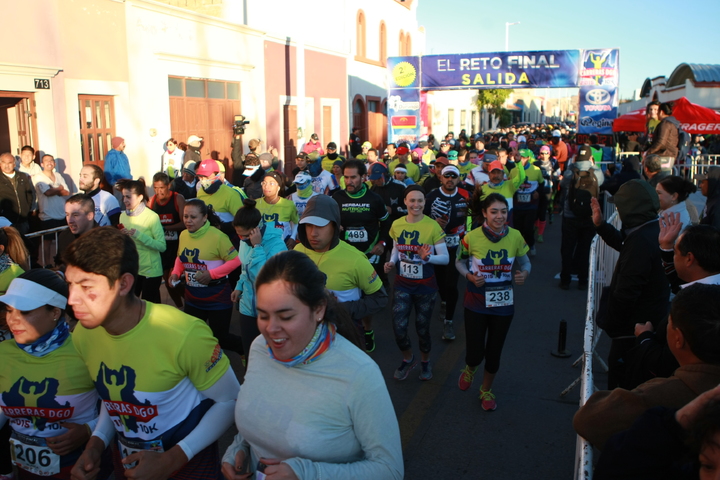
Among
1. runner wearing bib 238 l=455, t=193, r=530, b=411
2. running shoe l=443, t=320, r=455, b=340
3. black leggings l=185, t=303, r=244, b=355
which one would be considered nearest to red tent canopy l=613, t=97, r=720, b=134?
running shoe l=443, t=320, r=455, b=340

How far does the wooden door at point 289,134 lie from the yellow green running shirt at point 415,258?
15.0 metres

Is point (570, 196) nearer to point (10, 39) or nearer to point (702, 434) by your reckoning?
point (702, 434)

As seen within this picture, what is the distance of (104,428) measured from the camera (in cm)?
268

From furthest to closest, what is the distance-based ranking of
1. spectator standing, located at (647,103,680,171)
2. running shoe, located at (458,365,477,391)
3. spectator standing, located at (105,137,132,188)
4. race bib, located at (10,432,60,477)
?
spectator standing, located at (105,137,132,188)
spectator standing, located at (647,103,680,171)
running shoe, located at (458,365,477,391)
race bib, located at (10,432,60,477)

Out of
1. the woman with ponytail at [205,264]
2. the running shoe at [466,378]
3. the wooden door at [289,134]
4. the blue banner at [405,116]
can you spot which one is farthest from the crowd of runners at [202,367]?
the blue banner at [405,116]

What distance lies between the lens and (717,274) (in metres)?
3.24

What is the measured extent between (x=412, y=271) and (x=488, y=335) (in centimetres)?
99

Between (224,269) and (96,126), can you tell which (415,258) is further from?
(96,126)

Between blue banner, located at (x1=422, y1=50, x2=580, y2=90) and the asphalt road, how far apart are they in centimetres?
1518

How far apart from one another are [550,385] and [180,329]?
421 centimetres

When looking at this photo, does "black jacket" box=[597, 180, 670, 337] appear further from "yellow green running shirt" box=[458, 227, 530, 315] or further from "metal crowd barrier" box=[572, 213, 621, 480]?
"yellow green running shirt" box=[458, 227, 530, 315]

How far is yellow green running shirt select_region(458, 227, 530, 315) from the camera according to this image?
5.03 meters

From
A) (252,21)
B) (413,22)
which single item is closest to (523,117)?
(413,22)

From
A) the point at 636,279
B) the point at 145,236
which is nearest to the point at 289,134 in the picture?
the point at 145,236
